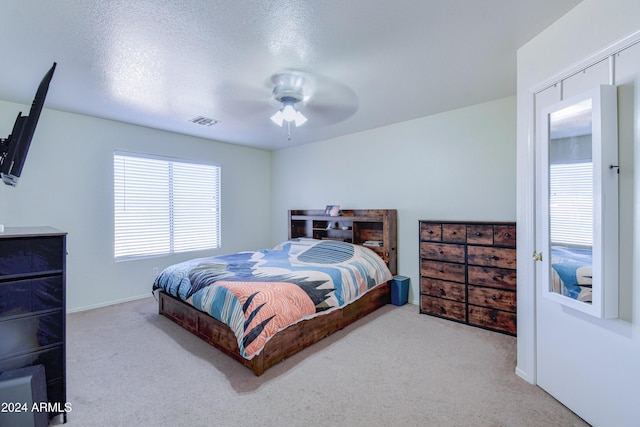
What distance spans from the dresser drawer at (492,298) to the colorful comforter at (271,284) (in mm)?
1054

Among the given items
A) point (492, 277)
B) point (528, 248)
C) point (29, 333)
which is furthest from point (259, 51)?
point (492, 277)

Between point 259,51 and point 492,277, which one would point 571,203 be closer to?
point 492,277

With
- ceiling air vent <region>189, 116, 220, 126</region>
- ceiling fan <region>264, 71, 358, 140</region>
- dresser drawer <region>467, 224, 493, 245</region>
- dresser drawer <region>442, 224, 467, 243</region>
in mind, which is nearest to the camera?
ceiling fan <region>264, 71, 358, 140</region>

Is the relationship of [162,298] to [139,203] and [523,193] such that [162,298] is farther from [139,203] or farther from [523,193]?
[523,193]

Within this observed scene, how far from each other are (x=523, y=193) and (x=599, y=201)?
60 centimetres

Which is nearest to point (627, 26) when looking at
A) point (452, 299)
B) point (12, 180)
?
point (452, 299)

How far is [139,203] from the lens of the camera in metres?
4.09

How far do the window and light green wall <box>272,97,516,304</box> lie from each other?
1.72 meters

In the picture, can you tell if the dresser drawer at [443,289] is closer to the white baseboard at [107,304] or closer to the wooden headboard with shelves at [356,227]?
the wooden headboard with shelves at [356,227]

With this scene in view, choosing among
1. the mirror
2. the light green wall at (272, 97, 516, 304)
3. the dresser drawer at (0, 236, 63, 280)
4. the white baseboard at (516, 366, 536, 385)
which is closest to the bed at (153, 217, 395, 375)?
the light green wall at (272, 97, 516, 304)

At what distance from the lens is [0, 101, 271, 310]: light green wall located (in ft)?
10.8

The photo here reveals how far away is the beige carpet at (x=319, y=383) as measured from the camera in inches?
67.7

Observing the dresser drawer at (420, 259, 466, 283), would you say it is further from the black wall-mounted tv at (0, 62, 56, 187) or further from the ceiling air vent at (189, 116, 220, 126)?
the black wall-mounted tv at (0, 62, 56, 187)

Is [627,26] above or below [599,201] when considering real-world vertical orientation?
above
